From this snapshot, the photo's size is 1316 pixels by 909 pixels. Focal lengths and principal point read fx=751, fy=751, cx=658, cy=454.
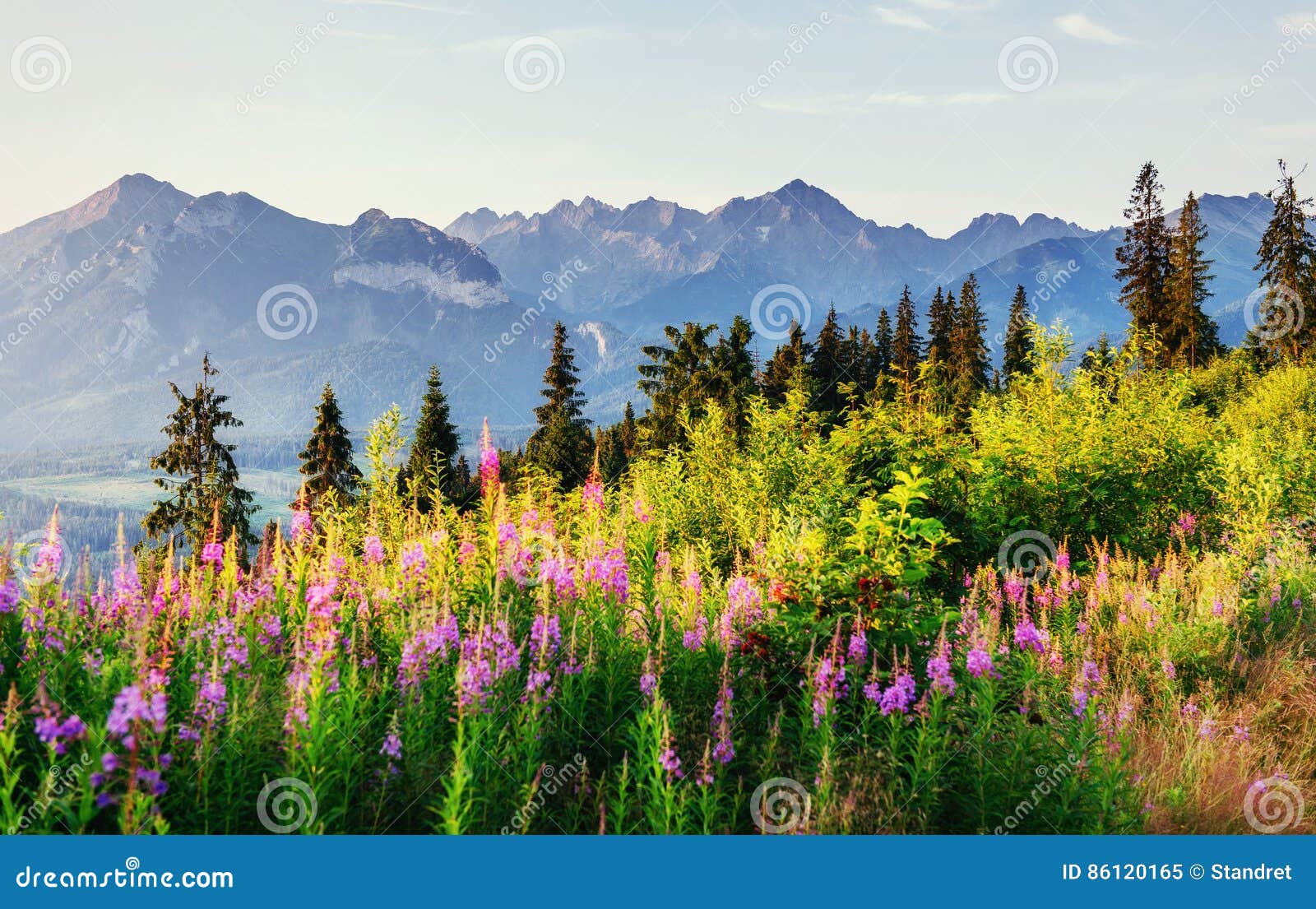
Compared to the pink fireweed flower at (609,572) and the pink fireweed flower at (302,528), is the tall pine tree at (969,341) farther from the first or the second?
the pink fireweed flower at (302,528)

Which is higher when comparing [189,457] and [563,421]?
[563,421]

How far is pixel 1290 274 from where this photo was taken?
46.8m

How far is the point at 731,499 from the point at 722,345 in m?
35.5

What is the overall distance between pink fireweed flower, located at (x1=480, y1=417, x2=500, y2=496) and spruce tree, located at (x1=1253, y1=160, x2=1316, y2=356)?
49.0 meters

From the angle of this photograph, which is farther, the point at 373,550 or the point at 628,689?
the point at 373,550

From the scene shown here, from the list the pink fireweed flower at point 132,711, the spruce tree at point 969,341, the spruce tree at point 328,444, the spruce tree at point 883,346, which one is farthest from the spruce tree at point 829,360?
the pink fireweed flower at point 132,711

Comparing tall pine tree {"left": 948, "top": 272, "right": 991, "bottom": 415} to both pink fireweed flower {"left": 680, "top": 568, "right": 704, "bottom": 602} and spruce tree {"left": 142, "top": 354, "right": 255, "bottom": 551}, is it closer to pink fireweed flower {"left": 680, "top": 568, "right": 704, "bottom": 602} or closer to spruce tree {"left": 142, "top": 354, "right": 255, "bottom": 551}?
spruce tree {"left": 142, "top": 354, "right": 255, "bottom": 551}

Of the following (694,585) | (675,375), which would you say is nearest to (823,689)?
(694,585)

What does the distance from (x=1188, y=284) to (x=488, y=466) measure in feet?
194

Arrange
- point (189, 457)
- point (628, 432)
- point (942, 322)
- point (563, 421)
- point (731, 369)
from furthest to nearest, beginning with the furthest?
1. point (628, 432)
2. point (942, 322)
3. point (563, 421)
4. point (731, 369)
5. point (189, 457)

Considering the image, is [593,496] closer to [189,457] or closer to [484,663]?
[484,663]

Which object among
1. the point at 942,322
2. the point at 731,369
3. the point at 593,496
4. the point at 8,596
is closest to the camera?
the point at 8,596

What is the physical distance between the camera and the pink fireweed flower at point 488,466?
6687 mm

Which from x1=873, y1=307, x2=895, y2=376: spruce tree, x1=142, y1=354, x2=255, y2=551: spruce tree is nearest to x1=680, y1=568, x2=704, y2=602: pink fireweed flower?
x1=142, y1=354, x2=255, y2=551: spruce tree
